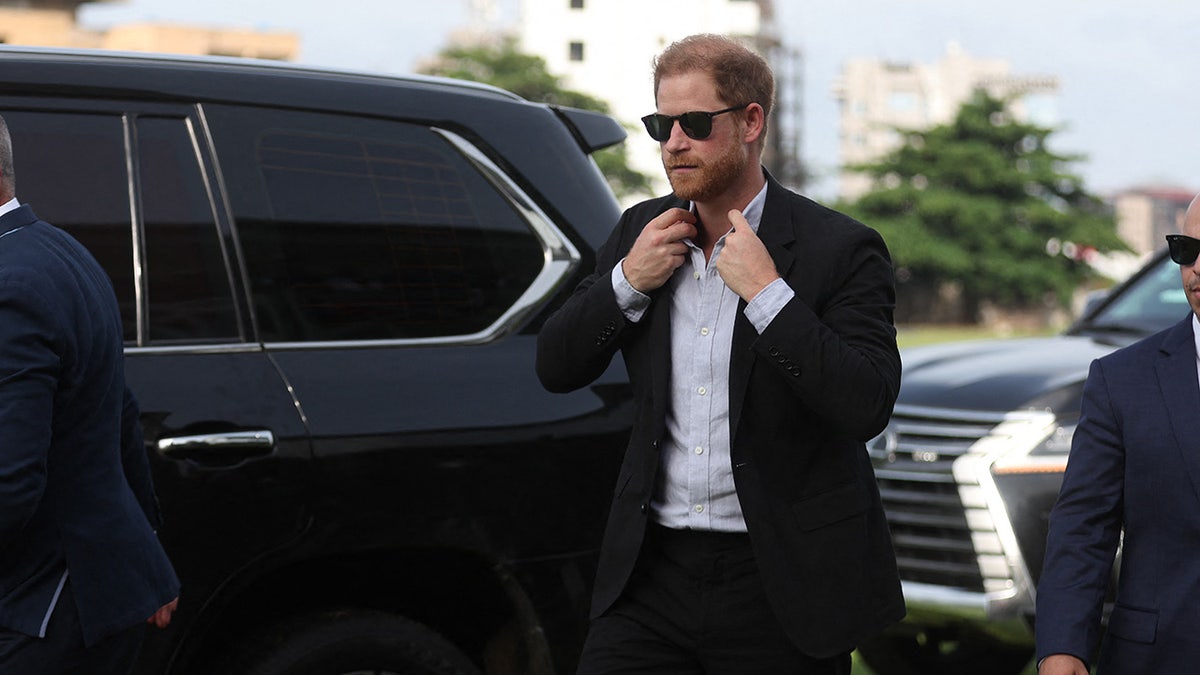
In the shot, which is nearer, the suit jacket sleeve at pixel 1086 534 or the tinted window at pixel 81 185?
the suit jacket sleeve at pixel 1086 534

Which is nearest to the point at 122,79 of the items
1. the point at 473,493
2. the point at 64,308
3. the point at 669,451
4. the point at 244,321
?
the point at 244,321

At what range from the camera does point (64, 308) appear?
2826 mm

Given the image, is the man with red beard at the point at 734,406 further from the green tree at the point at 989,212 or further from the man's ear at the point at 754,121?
the green tree at the point at 989,212

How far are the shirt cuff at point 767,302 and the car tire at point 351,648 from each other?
3.84ft

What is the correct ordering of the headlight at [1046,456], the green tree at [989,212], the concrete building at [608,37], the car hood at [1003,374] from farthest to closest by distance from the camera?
the concrete building at [608,37] → the green tree at [989,212] → the car hood at [1003,374] → the headlight at [1046,456]

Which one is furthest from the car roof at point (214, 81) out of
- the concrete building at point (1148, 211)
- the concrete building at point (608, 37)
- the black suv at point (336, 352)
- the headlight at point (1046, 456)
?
the concrete building at point (1148, 211)

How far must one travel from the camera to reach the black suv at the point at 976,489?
573 cm

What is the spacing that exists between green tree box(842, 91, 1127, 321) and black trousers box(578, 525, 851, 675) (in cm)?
7487

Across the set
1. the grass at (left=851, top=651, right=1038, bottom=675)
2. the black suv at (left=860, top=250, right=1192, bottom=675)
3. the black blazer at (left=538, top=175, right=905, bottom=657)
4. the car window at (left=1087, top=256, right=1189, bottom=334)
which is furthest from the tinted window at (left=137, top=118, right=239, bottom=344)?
the car window at (left=1087, top=256, right=1189, bottom=334)

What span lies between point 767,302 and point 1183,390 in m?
0.78

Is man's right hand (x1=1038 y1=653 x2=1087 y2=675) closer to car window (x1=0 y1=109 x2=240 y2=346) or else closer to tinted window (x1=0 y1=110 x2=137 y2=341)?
car window (x1=0 y1=109 x2=240 y2=346)

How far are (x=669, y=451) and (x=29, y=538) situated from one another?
1.16 metres

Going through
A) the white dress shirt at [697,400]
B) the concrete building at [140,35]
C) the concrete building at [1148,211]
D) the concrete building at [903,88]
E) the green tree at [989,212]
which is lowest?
the concrete building at [1148,211]

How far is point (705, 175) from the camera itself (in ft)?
9.99
